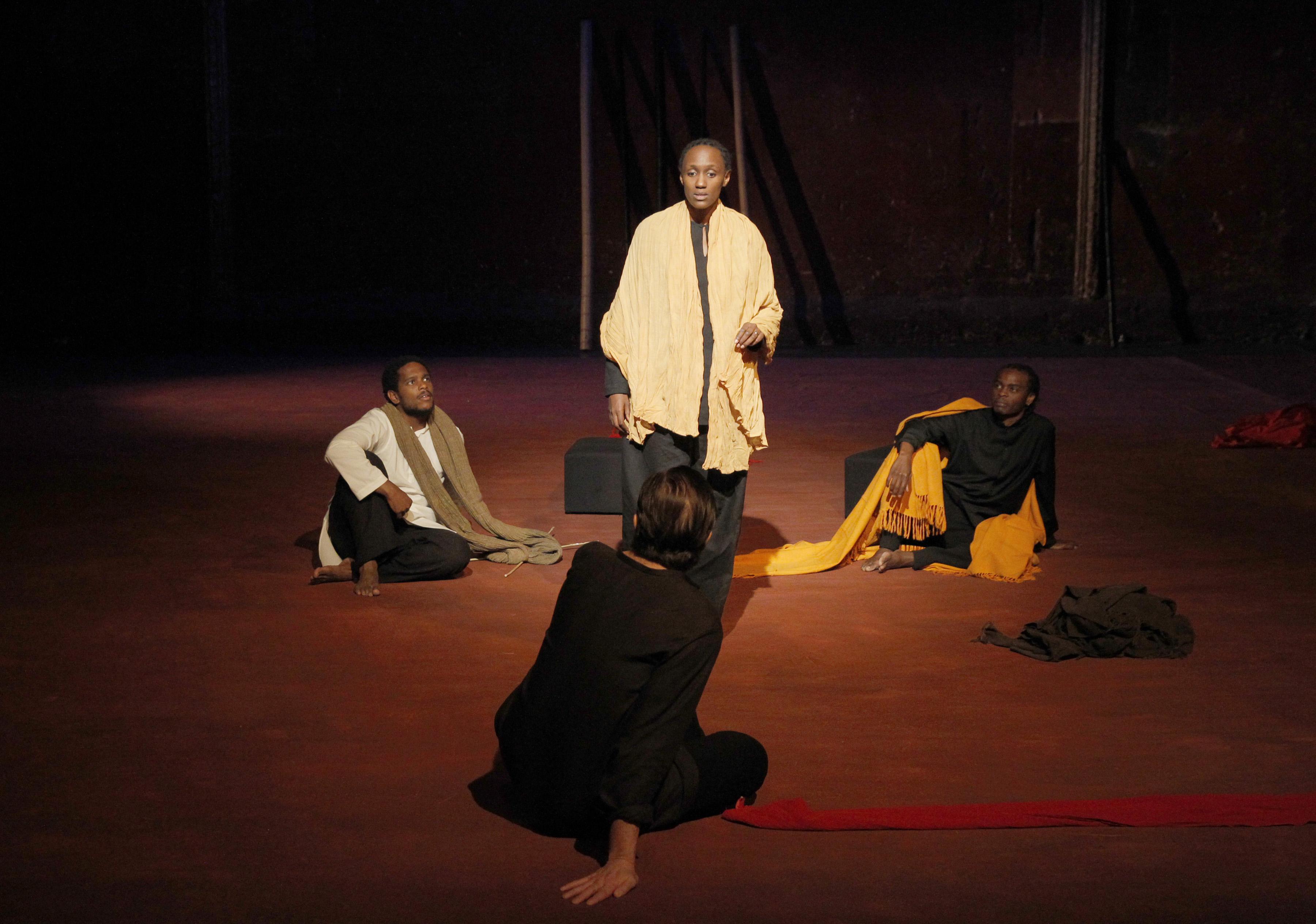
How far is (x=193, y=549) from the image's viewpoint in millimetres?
5938

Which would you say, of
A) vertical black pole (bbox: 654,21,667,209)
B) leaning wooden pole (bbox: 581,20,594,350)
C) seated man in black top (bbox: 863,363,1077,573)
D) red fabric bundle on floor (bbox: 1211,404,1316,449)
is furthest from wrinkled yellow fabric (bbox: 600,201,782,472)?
vertical black pole (bbox: 654,21,667,209)

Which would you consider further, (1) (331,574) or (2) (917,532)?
(2) (917,532)

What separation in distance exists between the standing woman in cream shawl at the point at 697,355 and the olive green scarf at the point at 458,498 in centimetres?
119

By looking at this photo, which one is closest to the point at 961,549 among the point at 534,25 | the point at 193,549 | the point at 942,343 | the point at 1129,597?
the point at 1129,597

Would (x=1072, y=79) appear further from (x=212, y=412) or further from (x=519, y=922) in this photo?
(x=519, y=922)

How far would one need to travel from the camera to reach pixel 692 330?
4.55 metres

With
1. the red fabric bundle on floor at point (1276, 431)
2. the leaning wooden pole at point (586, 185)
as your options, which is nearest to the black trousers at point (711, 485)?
the red fabric bundle on floor at point (1276, 431)

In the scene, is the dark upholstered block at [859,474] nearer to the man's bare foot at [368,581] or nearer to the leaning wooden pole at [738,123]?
the man's bare foot at [368,581]

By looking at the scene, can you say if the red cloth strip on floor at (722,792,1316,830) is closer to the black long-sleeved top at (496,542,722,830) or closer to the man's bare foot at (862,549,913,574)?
the black long-sleeved top at (496,542,722,830)

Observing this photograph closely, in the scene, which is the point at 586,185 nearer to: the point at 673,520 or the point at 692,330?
the point at 692,330

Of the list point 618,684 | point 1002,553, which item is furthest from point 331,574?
point 618,684

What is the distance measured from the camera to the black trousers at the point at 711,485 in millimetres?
4543

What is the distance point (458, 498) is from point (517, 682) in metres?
1.58

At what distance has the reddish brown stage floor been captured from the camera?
2.96m
